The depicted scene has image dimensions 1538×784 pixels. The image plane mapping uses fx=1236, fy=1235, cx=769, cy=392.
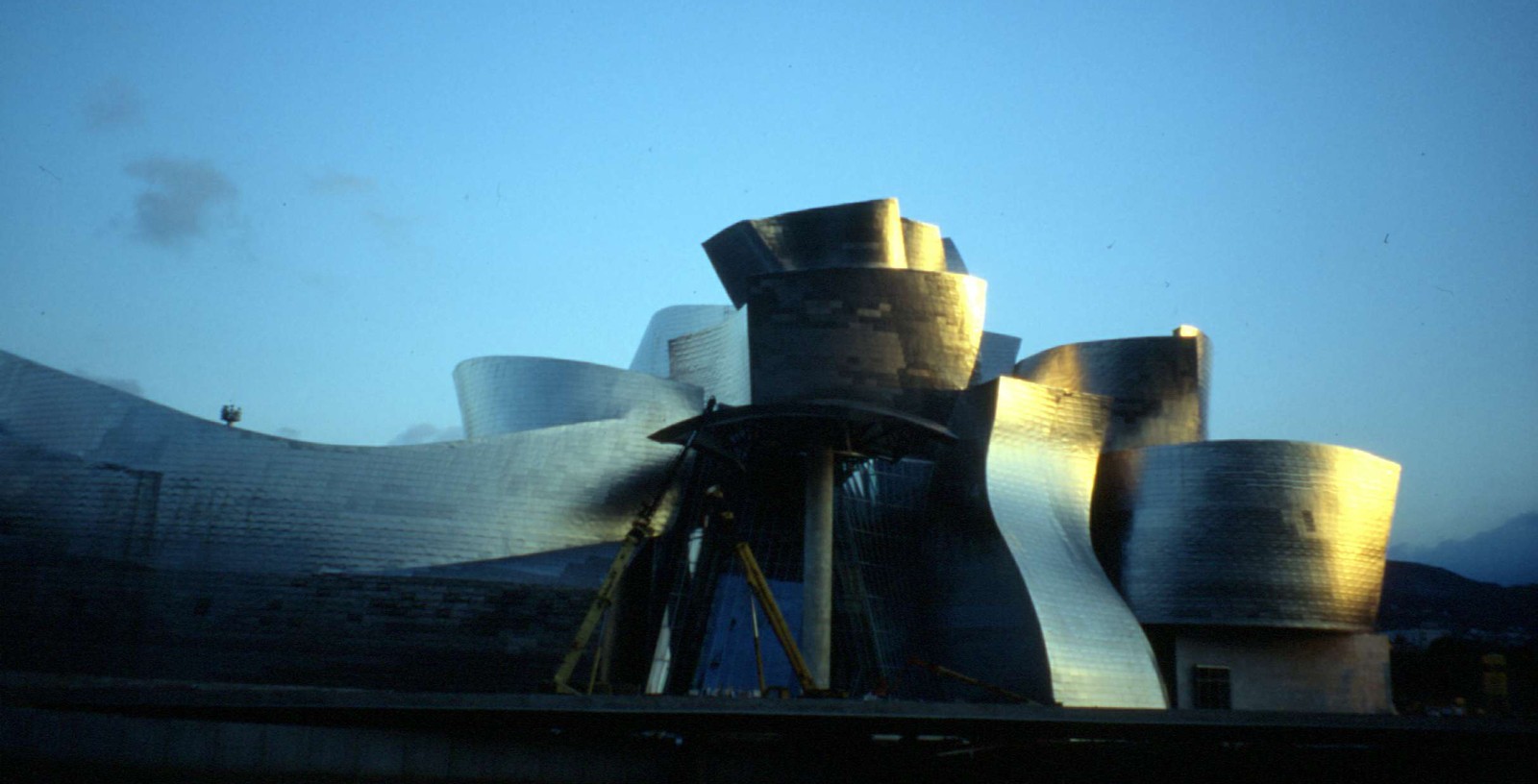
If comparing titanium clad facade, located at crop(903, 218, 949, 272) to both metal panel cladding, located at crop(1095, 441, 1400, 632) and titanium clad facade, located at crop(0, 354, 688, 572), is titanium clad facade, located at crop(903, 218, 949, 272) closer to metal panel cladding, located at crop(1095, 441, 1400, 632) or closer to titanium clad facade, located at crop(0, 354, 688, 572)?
metal panel cladding, located at crop(1095, 441, 1400, 632)

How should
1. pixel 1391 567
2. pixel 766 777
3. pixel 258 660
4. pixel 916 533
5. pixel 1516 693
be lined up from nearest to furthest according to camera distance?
pixel 766 777 → pixel 258 660 → pixel 916 533 → pixel 1516 693 → pixel 1391 567

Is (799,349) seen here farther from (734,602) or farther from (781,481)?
(734,602)

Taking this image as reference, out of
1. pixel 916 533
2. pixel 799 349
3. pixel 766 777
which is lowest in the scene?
pixel 766 777

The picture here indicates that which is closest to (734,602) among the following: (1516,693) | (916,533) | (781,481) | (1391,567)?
(781,481)

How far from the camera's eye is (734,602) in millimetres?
24781

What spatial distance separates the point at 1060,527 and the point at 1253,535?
4574mm

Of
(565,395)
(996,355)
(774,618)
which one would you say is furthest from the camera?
(996,355)

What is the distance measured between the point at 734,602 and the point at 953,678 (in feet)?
15.5

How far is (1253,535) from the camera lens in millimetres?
27375

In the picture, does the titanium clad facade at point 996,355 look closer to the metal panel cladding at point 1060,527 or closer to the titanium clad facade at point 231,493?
the metal panel cladding at point 1060,527

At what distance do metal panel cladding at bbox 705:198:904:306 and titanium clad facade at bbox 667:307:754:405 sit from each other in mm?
1026

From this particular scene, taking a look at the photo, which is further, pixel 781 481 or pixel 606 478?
pixel 781 481

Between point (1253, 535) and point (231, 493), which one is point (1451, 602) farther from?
point (231, 493)

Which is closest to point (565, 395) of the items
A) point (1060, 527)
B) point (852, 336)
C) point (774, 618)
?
point (852, 336)
